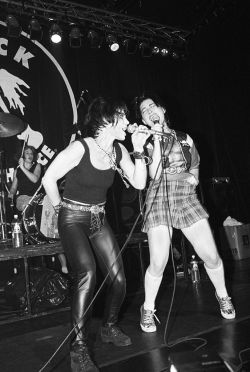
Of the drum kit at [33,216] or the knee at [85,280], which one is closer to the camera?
the knee at [85,280]

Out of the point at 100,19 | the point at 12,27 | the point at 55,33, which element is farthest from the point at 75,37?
the point at 12,27

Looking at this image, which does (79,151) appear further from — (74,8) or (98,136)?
(74,8)

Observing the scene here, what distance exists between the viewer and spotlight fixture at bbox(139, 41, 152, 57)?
6.66m

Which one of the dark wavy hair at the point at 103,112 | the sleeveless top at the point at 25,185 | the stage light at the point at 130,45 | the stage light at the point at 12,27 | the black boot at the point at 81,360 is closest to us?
the black boot at the point at 81,360

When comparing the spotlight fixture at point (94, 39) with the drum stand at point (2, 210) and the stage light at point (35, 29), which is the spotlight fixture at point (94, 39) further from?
the drum stand at point (2, 210)

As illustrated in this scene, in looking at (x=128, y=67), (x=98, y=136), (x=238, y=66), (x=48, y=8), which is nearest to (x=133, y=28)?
(x=128, y=67)

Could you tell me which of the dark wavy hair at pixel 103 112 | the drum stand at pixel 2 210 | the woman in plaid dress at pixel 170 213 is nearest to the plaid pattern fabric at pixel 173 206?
the woman in plaid dress at pixel 170 213

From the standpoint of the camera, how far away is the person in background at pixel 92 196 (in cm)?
219

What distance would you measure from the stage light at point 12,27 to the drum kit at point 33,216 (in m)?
1.56

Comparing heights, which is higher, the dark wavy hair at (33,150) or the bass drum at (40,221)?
the dark wavy hair at (33,150)

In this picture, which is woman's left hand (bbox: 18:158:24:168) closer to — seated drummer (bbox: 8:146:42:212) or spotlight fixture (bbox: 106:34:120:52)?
seated drummer (bbox: 8:146:42:212)

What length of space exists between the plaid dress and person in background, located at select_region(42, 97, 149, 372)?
1.08ft

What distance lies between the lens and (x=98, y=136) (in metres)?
2.43

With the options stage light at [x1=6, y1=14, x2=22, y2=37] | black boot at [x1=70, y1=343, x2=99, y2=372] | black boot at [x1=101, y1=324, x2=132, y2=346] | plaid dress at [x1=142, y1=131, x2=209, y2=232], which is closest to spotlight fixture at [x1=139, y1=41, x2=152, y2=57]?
stage light at [x1=6, y1=14, x2=22, y2=37]
